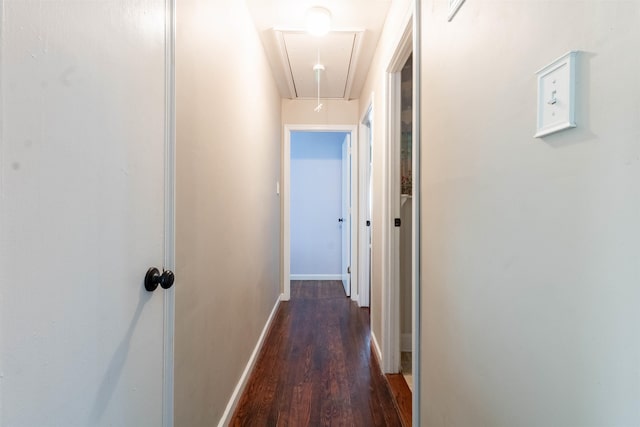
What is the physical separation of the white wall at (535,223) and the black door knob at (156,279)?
33.0 inches

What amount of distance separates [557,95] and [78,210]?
2.89 ft

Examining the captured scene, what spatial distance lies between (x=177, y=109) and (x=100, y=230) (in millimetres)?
518

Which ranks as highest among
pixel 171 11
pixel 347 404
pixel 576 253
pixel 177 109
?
pixel 171 11

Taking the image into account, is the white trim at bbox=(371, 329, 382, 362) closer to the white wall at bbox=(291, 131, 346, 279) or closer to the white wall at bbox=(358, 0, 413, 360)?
the white wall at bbox=(358, 0, 413, 360)

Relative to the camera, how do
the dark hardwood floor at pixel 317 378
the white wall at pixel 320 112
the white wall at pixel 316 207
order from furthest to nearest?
the white wall at pixel 316 207, the white wall at pixel 320 112, the dark hardwood floor at pixel 317 378

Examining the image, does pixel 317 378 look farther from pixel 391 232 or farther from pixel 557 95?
pixel 557 95

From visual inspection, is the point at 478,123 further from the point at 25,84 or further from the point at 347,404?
the point at 347,404

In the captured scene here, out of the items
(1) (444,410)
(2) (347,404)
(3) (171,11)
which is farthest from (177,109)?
(2) (347,404)

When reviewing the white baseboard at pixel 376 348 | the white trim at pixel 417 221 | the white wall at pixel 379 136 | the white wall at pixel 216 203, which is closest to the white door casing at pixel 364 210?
the white wall at pixel 379 136

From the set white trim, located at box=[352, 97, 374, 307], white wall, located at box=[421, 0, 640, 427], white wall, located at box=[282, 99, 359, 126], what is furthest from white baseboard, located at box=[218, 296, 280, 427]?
white wall, located at box=[282, 99, 359, 126]

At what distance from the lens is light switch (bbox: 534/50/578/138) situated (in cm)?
50

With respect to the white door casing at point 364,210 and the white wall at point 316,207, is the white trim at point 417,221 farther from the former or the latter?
the white wall at point 316,207

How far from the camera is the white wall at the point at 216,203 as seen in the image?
105cm

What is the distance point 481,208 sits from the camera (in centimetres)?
81
